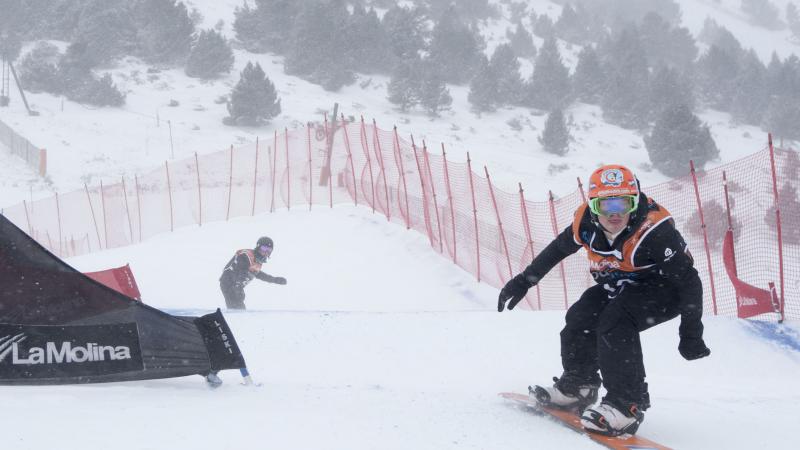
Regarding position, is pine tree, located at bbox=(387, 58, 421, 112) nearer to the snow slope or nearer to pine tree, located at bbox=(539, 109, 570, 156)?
pine tree, located at bbox=(539, 109, 570, 156)

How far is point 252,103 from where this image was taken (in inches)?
1607

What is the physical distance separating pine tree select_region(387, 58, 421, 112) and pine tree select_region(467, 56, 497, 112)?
15.5 feet

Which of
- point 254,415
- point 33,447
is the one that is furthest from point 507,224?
point 33,447

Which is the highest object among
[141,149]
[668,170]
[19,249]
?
[19,249]

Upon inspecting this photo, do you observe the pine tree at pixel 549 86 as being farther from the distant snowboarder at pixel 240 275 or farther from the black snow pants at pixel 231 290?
the black snow pants at pixel 231 290

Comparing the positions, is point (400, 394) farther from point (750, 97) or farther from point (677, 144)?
point (750, 97)

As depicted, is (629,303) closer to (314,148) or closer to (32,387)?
(32,387)

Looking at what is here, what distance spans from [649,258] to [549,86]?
5280 cm

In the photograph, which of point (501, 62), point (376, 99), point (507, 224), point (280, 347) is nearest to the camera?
point (280, 347)

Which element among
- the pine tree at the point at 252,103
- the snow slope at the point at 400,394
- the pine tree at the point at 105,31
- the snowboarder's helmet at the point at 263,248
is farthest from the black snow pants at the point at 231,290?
the pine tree at the point at 105,31

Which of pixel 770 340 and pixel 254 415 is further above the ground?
pixel 254 415

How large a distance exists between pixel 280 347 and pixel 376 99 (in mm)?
44932

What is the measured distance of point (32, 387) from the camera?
354cm

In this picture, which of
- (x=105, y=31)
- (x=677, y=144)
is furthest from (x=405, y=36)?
(x=677, y=144)
